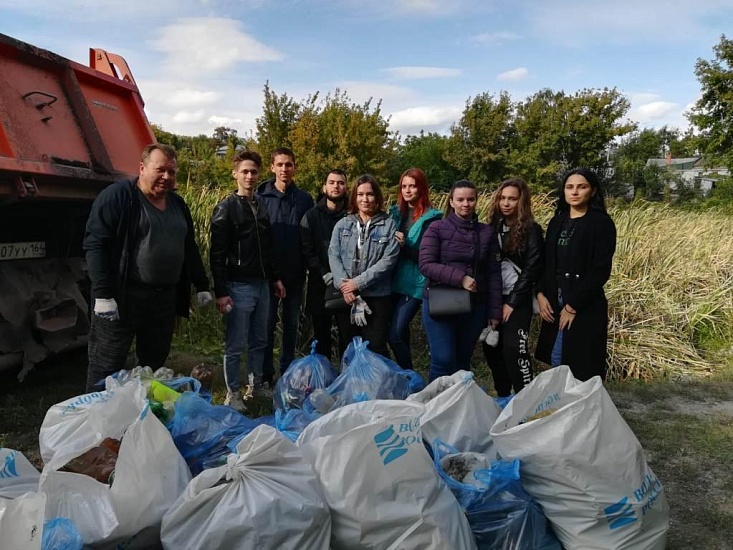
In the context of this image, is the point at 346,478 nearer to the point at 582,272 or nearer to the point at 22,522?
the point at 22,522

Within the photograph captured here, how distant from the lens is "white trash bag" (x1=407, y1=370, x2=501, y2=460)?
90.8 inches

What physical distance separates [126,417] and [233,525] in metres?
0.81

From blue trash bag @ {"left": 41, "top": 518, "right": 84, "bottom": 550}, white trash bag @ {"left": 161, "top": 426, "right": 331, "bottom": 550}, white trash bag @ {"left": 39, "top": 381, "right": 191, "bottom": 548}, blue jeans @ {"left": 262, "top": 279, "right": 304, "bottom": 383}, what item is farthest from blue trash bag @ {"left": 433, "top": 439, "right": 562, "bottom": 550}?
blue jeans @ {"left": 262, "top": 279, "right": 304, "bottom": 383}

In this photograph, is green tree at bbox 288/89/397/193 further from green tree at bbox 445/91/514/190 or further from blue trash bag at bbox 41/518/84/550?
blue trash bag at bbox 41/518/84/550

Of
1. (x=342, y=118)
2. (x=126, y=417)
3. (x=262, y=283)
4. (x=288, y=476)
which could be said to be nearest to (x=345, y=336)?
(x=262, y=283)

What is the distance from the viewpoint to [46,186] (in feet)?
11.5

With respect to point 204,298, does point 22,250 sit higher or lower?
higher

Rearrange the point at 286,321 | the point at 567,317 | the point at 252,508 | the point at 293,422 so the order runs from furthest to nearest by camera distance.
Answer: the point at 286,321
the point at 567,317
the point at 293,422
the point at 252,508

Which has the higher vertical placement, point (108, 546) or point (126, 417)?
point (126, 417)

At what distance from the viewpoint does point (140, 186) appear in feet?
9.84

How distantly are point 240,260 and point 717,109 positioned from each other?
18.8 metres

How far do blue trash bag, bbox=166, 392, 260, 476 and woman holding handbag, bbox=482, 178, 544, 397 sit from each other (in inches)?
66.3

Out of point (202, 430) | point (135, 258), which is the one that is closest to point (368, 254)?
point (135, 258)

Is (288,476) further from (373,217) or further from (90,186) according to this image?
(90,186)
